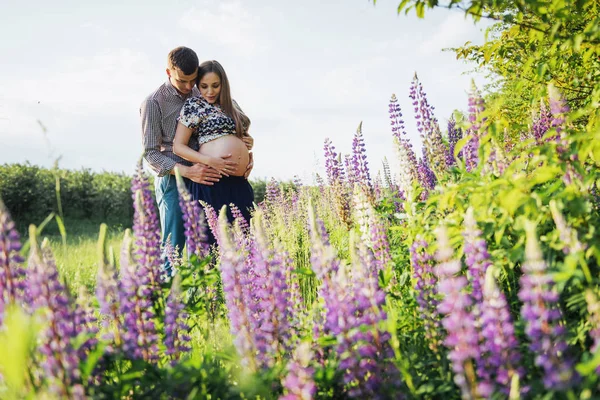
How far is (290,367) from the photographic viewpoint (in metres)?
1.91

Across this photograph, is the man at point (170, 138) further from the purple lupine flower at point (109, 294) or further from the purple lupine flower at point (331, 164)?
the purple lupine flower at point (109, 294)

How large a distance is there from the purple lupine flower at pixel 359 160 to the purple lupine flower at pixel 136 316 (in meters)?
3.27

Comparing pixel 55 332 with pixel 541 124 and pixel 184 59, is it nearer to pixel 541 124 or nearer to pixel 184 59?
pixel 184 59

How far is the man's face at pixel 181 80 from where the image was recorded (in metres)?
6.13

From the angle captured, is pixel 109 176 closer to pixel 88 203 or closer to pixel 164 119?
pixel 88 203

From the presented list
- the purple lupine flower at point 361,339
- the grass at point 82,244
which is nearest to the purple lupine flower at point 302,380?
the purple lupine flower at point 361,339

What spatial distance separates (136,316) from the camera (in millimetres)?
2453

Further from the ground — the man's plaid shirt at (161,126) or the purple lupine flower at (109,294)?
the man's plaid shirt at (161,126)

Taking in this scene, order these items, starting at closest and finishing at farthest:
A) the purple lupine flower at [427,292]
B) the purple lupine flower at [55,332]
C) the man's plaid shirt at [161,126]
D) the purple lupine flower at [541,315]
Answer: the purple lupine flower at [541,315] → the purple lupine flower at [55,332] → the purple lupine flower at [427,292] → the man's plaid shirt at [161,126]

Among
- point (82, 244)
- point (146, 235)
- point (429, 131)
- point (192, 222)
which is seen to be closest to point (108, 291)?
point (146, 235)

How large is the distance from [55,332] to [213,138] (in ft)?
14.3

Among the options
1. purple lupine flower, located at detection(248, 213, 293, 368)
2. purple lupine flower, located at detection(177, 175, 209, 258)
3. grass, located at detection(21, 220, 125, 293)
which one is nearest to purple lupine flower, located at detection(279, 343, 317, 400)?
purple lupine flower, located at detection(248, 213, 293, 368)

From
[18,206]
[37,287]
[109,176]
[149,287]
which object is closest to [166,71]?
[149,287]

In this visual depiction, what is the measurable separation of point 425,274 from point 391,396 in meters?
0.98
